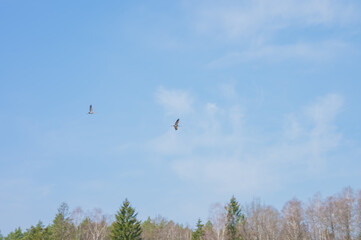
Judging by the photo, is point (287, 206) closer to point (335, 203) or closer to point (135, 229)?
point (335, 203)

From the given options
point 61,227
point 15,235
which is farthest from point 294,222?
point 15,235

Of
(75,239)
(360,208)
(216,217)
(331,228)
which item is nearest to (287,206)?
(331,228)

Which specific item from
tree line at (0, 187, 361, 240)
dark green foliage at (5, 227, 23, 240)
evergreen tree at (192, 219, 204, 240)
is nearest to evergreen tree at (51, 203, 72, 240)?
tree line at (0, 187, 361, 240)

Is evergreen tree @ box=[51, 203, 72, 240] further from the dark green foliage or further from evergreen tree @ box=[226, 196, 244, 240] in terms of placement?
the dark green foliage

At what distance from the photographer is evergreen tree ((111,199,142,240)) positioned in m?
54.3

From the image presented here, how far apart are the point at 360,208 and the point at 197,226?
30.1 metres

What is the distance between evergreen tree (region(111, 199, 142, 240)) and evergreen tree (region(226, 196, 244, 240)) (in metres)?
15.9

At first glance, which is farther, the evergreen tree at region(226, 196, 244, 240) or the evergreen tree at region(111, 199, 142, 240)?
the evergreen tree at region(226, 196, 244, 240)

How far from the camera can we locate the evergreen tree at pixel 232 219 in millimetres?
62219

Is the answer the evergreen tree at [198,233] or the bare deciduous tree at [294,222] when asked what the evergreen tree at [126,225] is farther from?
the bare deciduous tree at [294,222]

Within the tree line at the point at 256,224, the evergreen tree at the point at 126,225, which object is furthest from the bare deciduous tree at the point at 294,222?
the evergreen tree at the point at 126,225

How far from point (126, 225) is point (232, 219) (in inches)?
744

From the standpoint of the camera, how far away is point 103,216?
79688 millimetres

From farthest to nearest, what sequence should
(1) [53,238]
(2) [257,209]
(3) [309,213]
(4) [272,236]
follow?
(2) [257,209] → (3) [309,213] → (4) [272,236] → (1) [53,238]
